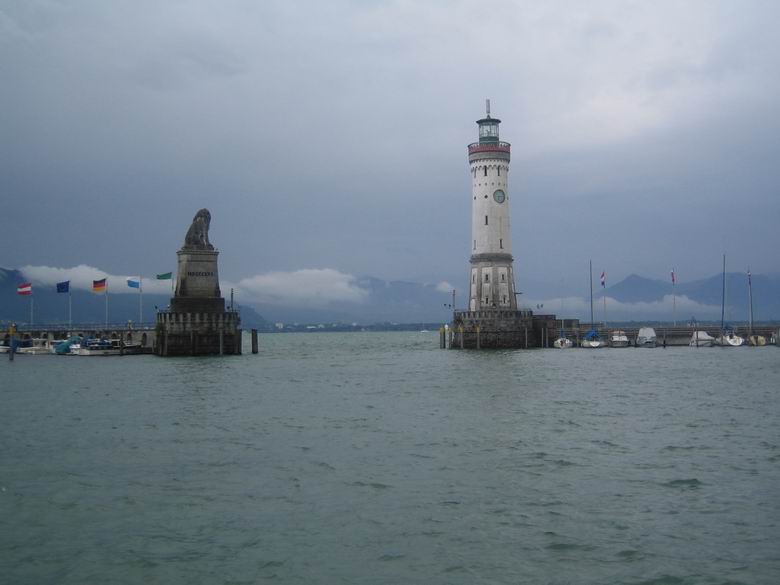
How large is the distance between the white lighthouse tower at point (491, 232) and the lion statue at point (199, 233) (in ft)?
110

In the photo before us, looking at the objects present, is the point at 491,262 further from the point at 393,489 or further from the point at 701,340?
the point at 393,489

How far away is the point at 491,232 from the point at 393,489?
82.4 metres

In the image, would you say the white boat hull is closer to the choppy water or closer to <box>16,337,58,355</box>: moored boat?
the choppy water

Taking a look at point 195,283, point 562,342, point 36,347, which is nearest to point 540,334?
point 562,342

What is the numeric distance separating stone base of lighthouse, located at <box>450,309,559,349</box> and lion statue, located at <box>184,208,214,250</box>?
110 feet

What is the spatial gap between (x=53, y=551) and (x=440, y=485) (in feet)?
34.1

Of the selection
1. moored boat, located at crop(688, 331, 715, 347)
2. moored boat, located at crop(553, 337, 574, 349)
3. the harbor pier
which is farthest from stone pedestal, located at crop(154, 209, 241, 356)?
→ moored boat, located at crop(688, 331, 715, 347)

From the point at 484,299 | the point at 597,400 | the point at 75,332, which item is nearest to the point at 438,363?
the point at 484,299

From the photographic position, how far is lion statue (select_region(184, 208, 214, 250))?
300ft

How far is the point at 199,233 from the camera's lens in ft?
303

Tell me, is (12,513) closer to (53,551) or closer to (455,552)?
(53,551)

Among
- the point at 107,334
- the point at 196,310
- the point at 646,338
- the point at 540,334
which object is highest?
the point at 196,310

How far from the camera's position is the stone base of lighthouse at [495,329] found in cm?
10294

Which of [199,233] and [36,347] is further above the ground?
[199,233]
